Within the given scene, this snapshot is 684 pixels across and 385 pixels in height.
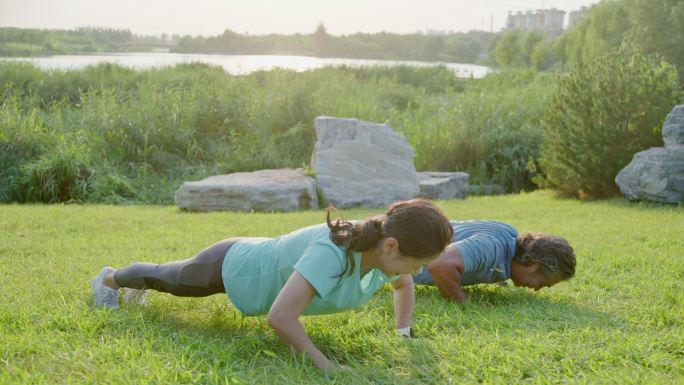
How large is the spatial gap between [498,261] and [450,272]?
1.20 feet

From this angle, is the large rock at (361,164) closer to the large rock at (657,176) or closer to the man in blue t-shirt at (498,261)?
the large rock at (657,176)

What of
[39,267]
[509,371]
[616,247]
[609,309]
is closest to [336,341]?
[509,371]

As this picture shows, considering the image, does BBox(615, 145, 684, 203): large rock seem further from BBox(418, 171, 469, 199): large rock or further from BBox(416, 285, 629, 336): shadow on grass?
BBox(416, 285, 629, 336): shadow on grass

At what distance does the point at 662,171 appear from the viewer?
29.1ft

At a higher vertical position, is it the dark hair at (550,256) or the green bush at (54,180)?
the dark hair at (550,256)

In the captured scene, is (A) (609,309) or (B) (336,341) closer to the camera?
(B) (336,341)

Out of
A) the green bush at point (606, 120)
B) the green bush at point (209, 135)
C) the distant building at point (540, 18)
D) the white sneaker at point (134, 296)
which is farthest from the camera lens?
the distant building at point (540, 18)

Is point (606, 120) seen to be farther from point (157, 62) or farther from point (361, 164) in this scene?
point (157, 62)

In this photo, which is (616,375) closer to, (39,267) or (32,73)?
(39,267)

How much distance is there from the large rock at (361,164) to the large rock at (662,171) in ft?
9.42

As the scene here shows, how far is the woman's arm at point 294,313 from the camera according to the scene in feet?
10.0

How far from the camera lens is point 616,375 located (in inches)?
119

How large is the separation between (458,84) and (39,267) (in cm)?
1796

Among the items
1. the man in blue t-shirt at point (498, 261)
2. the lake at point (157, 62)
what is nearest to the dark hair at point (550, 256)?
the man in blue t-shirt at point (498, 261)
